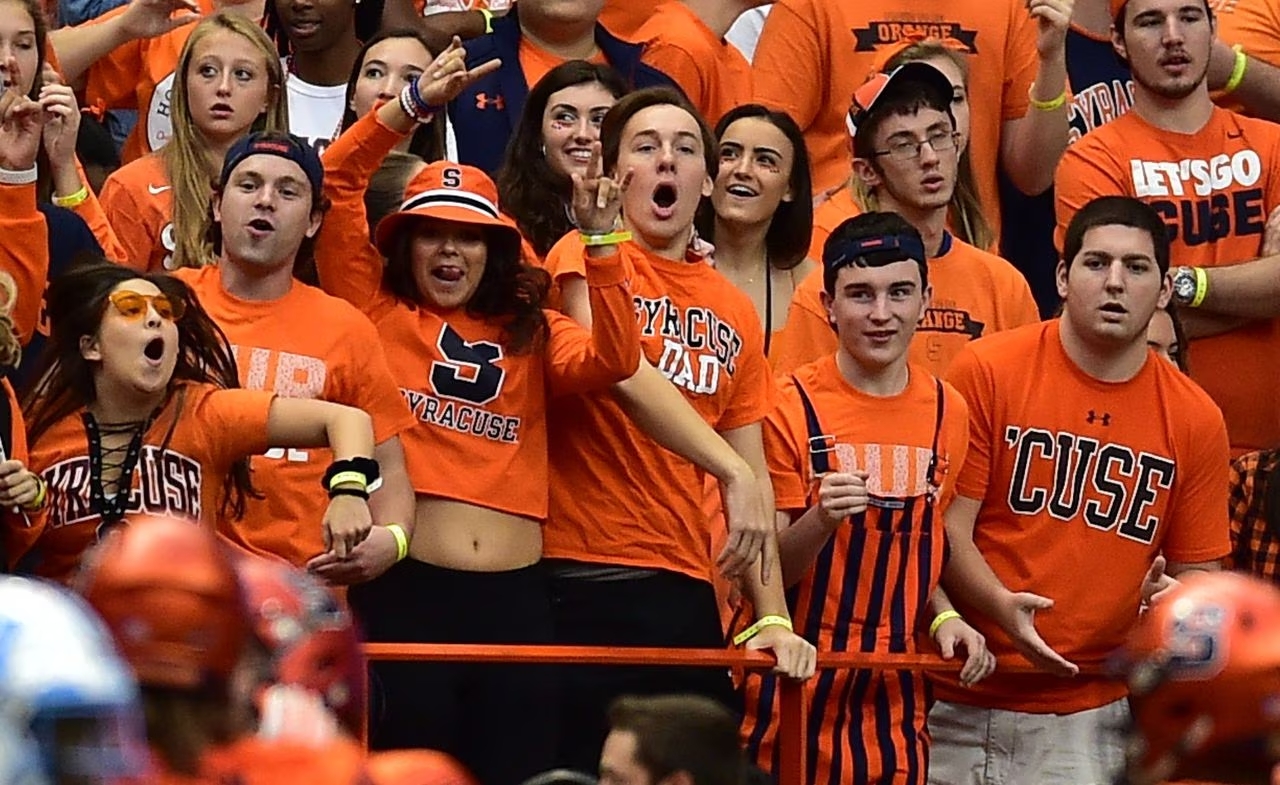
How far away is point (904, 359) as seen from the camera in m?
7.76

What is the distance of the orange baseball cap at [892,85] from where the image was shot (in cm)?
851

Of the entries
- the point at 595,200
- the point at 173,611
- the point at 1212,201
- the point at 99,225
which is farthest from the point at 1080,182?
the point at 173,611

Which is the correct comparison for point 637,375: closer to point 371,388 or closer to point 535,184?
point 371,388

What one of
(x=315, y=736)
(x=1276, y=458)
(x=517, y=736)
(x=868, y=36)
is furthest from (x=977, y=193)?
(x=315, y=736)

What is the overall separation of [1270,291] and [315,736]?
534 centimetres

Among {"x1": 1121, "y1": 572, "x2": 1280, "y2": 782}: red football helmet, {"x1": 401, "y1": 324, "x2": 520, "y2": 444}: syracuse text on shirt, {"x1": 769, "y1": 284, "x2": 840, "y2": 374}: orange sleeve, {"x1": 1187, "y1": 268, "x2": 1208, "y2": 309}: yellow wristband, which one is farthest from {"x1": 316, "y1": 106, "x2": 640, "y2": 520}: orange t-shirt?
{"x1": 1121, "y1": 572, "x2": 1280, "y2": 782}: red football helmet

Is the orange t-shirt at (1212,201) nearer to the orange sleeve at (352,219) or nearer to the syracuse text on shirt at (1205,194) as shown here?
the syracuse text on shirt at (1205,194)

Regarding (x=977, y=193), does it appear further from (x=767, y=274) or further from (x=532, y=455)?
(x=532, y=455)

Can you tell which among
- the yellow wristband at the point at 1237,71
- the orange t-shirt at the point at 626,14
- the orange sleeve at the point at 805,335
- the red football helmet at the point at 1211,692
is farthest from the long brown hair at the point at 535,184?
the red football helmet at the point at 1211,692

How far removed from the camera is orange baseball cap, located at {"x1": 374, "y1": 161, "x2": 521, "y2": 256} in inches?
291

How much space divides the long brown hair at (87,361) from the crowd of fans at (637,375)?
0.04ft

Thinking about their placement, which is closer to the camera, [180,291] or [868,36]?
[180,291]

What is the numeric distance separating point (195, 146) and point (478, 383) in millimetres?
1400

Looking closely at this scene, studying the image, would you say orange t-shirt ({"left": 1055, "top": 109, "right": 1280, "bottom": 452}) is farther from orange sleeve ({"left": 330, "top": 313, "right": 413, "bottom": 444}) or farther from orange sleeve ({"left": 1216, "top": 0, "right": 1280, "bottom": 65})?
orange sleeve ({"left": 330, "top": 313, "right": 413, "bottom": 444})
